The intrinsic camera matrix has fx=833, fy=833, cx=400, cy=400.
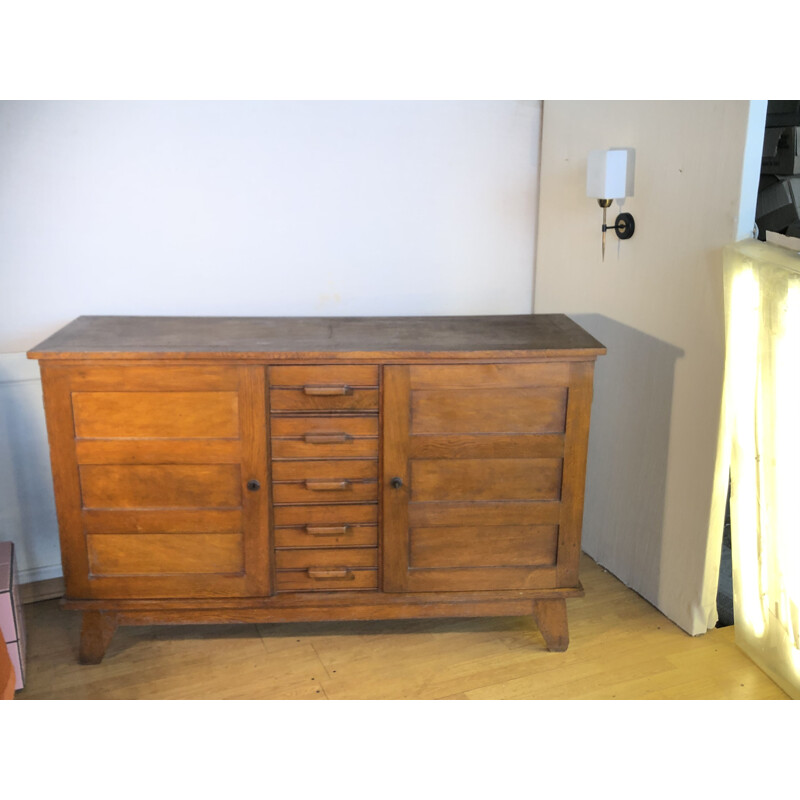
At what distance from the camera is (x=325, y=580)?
2.35 meters

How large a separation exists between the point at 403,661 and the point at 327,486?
0.56 meters

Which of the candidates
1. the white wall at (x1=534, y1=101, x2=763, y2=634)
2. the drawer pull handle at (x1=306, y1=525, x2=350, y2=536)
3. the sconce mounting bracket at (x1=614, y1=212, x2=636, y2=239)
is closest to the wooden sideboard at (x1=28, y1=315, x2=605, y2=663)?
the drawer pull handle at (x1=306, y1=525, x2=350, y2=536)

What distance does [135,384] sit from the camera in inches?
85.1

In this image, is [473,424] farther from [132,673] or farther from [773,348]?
[132,673]

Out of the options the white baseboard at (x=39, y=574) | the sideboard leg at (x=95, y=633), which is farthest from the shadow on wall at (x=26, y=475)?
the sideboard leg at (x=95, y=633)

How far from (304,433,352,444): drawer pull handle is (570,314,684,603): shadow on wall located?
0.98 m

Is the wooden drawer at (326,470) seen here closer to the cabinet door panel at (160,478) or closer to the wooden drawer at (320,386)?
the cabinet door panel at (160,478)

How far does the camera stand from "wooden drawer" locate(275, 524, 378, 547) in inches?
90.9

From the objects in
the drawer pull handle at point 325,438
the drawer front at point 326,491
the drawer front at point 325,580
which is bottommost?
the drawer front at point 325,580

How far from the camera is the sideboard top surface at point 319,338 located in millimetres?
2164

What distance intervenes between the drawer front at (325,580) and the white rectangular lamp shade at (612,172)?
132 centimetres

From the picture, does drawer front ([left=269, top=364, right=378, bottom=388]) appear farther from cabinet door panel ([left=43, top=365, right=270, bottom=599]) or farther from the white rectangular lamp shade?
the white rectangular lamp shade

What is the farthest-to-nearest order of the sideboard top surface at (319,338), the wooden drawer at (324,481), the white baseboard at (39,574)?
the white baseboard at (39,574) → the wooden drawer at (324,481) → the sideboard top surface at (319,338)

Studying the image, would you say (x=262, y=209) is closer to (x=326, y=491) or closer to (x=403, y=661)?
(x=326, y=491)
